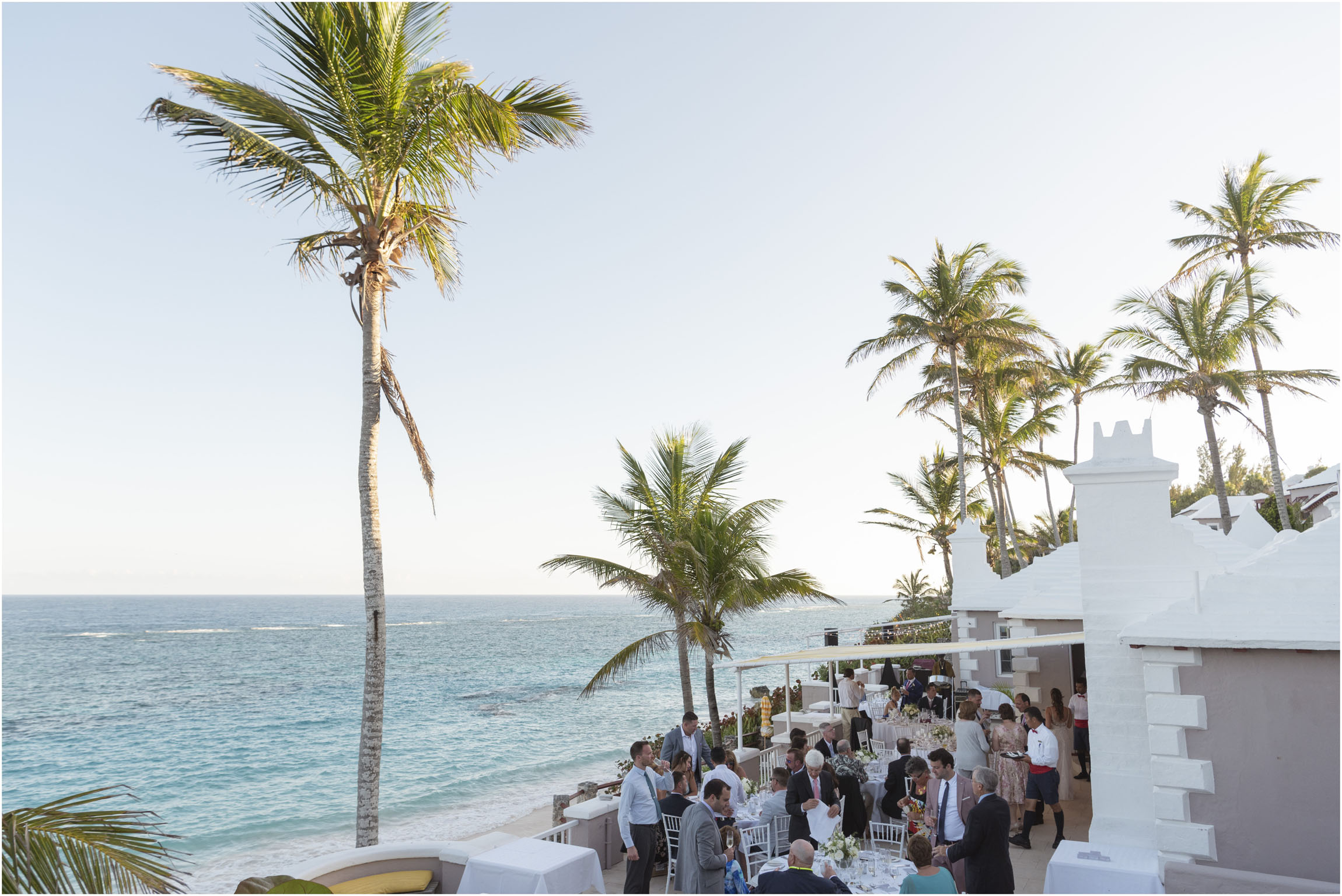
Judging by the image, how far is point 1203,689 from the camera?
6609mm

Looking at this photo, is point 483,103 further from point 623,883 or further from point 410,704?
point 410,704

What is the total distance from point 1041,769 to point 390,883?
290 inches

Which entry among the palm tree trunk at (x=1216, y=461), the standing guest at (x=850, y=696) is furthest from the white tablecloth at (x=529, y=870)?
the palm tree trunk at (x=1216, y=461)

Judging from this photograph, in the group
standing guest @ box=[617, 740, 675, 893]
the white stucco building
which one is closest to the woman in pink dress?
the white stucco building

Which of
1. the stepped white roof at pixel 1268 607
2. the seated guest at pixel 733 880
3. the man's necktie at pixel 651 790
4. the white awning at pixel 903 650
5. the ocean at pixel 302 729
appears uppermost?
the stepped white roof at pixel 1268 607

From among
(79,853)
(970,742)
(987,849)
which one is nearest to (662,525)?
(970,742)

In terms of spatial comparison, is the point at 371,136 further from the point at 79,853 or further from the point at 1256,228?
the point at 1256,228

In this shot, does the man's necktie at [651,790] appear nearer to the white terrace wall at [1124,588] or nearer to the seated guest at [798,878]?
the seated guest at [798,878]

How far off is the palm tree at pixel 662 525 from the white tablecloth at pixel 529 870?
27.0 feet

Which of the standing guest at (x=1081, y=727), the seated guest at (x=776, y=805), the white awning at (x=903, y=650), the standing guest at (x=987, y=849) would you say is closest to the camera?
the standing guest at (x=987, y=849)

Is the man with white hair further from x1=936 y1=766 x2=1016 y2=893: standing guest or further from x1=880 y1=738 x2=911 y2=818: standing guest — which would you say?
x1=936 y1=766 x2=1016 y2=893: standing guest

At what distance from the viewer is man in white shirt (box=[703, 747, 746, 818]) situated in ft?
26.4

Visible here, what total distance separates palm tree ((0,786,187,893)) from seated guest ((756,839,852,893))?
12.6 ft

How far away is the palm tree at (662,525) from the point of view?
608 inches
